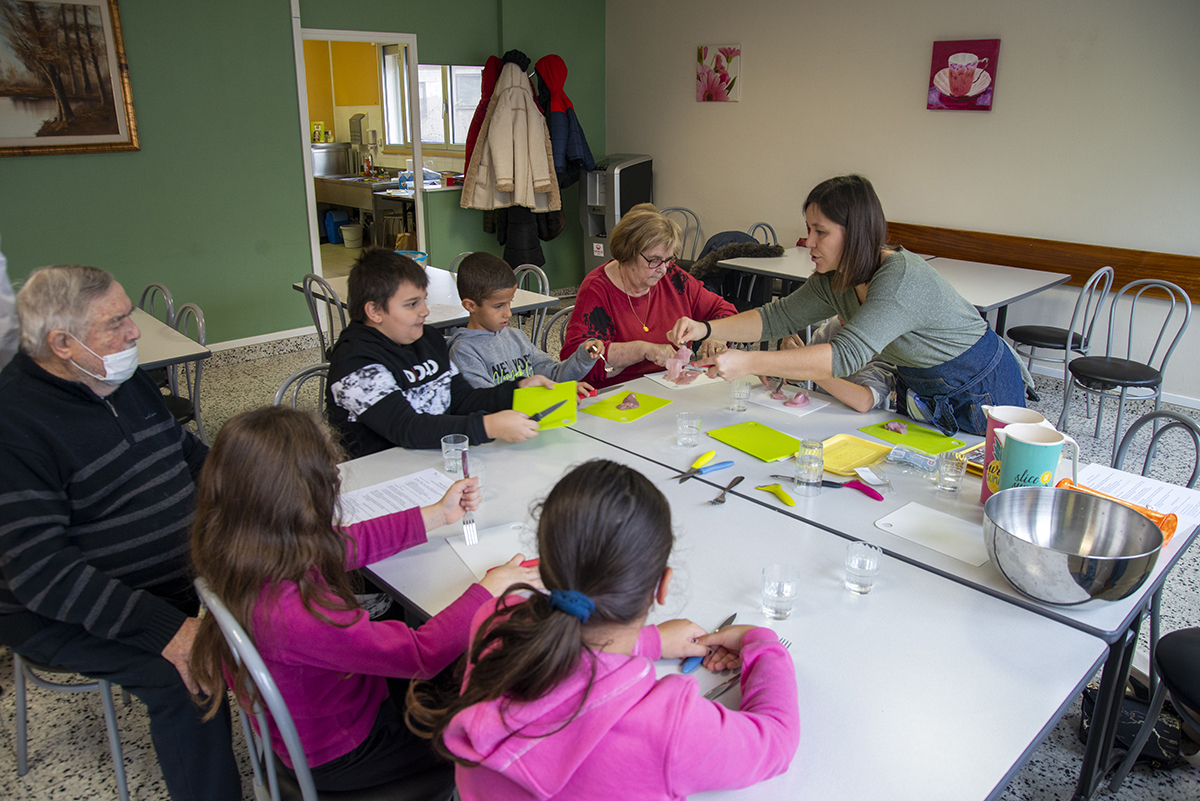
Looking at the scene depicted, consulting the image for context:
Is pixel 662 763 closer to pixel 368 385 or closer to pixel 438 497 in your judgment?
pixel 438 497

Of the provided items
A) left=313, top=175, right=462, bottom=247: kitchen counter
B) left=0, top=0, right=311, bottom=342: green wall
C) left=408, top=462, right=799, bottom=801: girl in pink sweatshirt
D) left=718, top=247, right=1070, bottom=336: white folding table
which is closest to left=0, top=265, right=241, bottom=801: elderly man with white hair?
left=408, top=462, right=799, bottom=801: girl in pink sweatshirt

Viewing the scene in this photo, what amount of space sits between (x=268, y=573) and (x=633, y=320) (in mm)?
1979

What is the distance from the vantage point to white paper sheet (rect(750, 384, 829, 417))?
234cm

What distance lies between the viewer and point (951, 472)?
1.81 metres

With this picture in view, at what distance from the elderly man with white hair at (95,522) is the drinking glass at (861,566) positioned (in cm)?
122

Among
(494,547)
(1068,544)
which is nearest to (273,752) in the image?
(494,547)

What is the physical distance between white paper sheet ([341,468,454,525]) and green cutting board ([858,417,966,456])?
1152mm

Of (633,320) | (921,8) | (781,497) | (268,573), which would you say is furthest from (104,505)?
(921,8)

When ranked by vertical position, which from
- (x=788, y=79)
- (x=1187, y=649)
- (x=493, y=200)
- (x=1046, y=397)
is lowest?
(x=1046, y=397)

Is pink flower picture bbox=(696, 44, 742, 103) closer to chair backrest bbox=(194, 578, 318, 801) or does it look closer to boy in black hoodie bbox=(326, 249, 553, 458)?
boy in black hoodie bbox=(326, 249, 553, 458)

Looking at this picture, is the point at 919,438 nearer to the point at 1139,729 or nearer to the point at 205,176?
the point at 1139,729

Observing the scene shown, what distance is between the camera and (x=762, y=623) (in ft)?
4.39

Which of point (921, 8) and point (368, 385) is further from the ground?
point (921, 8)

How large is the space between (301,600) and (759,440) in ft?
4.15
